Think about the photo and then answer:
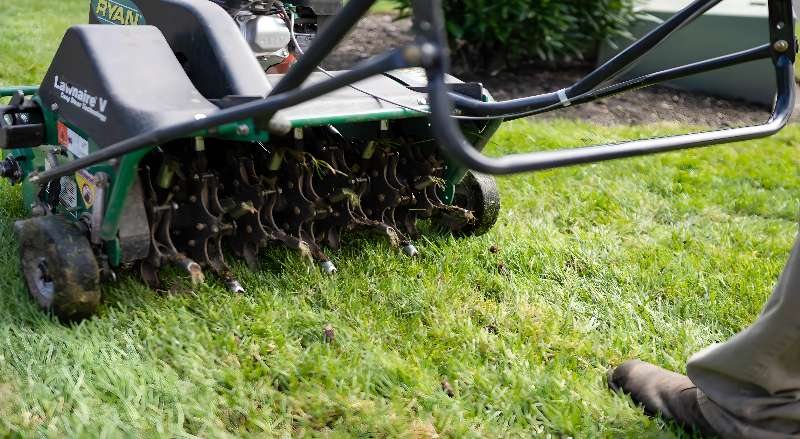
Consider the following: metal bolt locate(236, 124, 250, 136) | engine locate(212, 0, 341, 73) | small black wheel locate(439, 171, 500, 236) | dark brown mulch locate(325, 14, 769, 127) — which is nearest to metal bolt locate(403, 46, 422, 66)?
metal bolt locate(236, 124, 250, 136)

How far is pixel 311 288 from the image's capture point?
244 cm

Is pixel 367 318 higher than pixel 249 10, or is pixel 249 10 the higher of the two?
pixel 249 10

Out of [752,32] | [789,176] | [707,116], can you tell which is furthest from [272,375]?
[752,32]

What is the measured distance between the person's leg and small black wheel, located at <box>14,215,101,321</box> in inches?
56.6

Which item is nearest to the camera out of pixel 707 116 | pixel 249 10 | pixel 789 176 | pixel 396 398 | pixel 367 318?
pixel 396 398

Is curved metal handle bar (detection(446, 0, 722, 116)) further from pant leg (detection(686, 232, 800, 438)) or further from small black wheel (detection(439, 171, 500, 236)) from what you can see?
pant leg (detection(686, 232, 800, 438))

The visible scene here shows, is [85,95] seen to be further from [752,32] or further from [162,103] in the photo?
[752,32]

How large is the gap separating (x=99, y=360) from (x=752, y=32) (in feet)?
15.4

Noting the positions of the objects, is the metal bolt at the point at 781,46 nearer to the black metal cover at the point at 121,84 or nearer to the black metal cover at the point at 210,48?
the black metal cover at the point at 210,48

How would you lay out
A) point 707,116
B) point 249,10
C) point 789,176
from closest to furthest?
point 249,10, point 789,176, point 707,116

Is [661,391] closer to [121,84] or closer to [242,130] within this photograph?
[242,130]

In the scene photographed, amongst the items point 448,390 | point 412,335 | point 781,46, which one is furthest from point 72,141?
point 781,46

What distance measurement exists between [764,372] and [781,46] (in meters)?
0.73

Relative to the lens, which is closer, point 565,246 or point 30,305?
point 30,305
